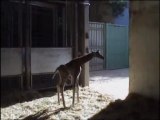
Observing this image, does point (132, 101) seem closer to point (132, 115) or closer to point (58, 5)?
point (132, 115)

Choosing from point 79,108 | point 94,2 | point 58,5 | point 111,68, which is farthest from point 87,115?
point 94,2

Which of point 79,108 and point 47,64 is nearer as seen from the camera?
point 79,108

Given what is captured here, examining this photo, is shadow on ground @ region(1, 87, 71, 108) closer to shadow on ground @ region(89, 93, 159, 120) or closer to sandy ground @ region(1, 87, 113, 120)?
sandy ground @ region(1, 87, 113, 120)

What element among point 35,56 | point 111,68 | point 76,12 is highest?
point 76,12

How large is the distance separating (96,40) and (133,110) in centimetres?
942

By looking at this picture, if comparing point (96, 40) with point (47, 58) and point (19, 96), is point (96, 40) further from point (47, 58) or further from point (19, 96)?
point (19, 96)

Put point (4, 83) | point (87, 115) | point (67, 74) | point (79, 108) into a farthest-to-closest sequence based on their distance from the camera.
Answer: point (4, 83) < point (67, 74) < point (79, 108) < point (87, 115)

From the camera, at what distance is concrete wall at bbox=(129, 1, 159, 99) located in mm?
4621

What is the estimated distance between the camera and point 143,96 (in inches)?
192

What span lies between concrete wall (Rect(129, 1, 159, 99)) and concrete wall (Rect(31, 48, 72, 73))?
3494mm

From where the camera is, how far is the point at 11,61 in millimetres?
7832

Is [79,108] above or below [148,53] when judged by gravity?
below

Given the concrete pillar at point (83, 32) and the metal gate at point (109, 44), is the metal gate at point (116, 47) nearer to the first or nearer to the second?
the metal gate at point (109, 44)

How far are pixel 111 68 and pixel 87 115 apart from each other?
347 inches
